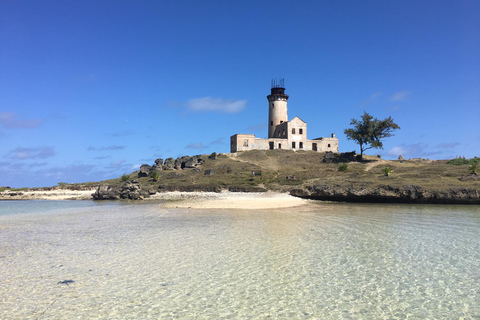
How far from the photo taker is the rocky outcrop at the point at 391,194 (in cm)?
3384

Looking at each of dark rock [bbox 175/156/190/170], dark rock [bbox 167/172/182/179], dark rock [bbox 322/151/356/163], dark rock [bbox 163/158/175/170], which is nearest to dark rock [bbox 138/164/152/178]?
dark rock [bbox 163/158/175/170]

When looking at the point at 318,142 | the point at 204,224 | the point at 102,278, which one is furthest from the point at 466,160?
the point at 102,278

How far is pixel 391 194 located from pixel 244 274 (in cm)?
2980

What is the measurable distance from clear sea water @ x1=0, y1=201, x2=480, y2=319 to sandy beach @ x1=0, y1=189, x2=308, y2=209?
15781 millimetres

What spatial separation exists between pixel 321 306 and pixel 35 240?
13.6m

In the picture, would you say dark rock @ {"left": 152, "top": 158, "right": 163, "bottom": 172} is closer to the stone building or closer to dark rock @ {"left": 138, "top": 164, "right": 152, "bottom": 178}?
dark rock @ {"left": 138, "top": 164, "right": 152, "bottom": 178}

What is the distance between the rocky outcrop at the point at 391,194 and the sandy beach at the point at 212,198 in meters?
2.68

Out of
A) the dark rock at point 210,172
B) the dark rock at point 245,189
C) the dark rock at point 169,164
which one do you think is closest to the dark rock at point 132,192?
the dark rock at point 245,189

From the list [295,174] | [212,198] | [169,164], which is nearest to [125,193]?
[212,198]

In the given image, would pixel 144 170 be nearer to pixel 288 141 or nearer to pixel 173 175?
pixel 173 175

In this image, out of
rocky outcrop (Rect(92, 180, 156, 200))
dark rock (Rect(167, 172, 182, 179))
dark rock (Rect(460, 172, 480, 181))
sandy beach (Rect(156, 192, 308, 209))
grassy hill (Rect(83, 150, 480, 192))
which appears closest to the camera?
sandy beach (Rect(156, 192, 308, 209))

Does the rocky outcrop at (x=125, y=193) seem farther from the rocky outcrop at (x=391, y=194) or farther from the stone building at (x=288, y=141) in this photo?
the stone building at (x=288, y=141)

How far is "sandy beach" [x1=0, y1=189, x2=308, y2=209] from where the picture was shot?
33875 millimetres

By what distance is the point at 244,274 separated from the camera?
33.5 ft
